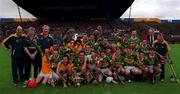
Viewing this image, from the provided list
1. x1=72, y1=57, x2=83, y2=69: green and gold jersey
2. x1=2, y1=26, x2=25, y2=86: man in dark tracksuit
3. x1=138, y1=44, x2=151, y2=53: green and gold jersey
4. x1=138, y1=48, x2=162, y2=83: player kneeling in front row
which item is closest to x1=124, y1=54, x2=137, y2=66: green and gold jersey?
x1=138, y1=48, x2=162, y2=83: player kneeling in front row

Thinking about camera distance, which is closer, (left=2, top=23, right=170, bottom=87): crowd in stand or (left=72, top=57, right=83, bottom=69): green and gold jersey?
(left=2, top=23, right=170, bottom=87): crowd in stand

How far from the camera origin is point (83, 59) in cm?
1389

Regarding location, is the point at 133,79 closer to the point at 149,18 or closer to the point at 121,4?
the point at 121,4

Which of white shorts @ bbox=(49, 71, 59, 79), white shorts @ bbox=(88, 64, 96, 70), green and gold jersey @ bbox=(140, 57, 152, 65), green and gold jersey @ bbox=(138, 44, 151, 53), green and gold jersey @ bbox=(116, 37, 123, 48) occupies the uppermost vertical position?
green and gold jersey @ bbox=(116, 37, 123, 48)

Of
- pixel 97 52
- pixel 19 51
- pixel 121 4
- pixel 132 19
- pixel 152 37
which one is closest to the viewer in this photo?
pixel 19 51

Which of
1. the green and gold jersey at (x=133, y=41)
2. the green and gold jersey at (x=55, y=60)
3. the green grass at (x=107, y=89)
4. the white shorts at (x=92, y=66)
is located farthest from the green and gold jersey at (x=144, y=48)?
the green and gold jersey at (x=55, y=60)

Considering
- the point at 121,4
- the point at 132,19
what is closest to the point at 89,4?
the point at 121,4

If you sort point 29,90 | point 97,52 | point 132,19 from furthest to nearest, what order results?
point 132,19 → point 97,52 → point 29,90

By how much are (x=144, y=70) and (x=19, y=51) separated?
13.2ft

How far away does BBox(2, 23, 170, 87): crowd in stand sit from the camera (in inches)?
538

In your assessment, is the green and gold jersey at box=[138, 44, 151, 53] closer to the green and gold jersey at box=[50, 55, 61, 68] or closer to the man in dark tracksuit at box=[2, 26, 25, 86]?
the green and gold jersey at box=[50, 55, 61, 68]

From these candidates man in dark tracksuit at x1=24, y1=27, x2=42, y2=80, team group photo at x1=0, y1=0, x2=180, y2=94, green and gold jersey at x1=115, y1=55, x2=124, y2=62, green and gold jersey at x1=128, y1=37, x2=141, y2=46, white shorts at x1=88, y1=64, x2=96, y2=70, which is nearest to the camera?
team group photo at x1=0, y1=0, x2=180, y2=94

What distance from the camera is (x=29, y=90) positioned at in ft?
41.8

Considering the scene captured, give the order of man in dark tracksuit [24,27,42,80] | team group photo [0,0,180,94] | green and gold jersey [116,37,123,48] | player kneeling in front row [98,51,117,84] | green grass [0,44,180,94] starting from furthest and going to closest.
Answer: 1. green and gold jersey [116,37,123,48]
2. player kneeling in front row [98,51,117,84]
3. man in dark tracksuit [24,27,42,80]
4. team group photo [0,0,180,94]
5. green grass [0,44,180,94]
